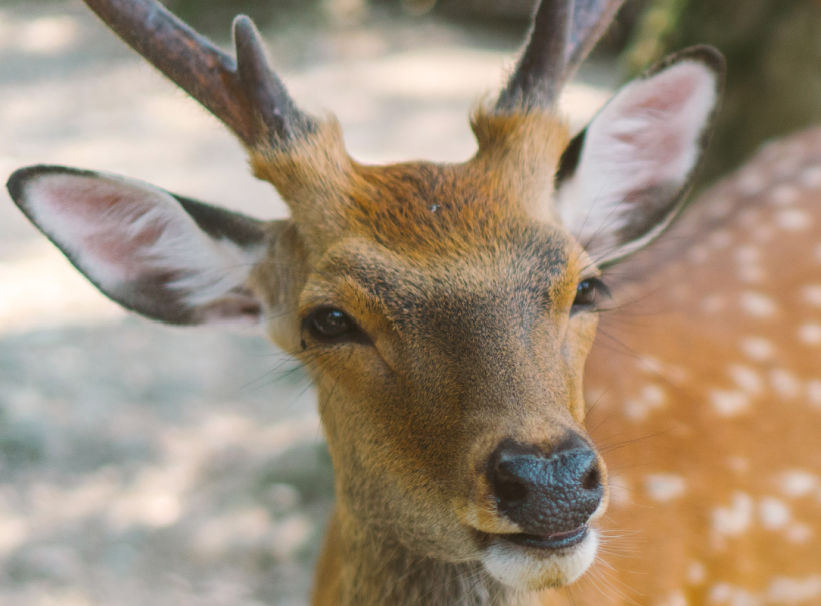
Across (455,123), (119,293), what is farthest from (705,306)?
(455,123)

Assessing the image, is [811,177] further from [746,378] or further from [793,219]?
[746,378]

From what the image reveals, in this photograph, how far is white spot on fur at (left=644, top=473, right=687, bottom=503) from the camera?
2412 millimetres

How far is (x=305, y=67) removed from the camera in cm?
982

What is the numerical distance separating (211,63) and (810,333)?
206cm

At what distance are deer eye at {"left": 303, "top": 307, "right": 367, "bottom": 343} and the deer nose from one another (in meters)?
0.46

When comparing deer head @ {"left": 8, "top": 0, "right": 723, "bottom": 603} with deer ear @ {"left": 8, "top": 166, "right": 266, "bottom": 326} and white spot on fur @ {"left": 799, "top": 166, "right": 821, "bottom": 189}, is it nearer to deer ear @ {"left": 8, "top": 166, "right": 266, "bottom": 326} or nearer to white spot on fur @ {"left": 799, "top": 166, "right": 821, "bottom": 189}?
deer ear @ {"left": 8, "top": 166, "right": 266, "bottom": 326}

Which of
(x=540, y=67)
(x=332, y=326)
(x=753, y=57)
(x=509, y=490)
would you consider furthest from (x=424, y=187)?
(x=753, y=57)

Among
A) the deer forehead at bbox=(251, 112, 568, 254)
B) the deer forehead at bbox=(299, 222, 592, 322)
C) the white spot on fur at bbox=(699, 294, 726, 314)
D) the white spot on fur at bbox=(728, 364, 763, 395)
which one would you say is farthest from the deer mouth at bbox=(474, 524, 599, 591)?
the white spot on fur at bbox=(699, 294, 726, 314)

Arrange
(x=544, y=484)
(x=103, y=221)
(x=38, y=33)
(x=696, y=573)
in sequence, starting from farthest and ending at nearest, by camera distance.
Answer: (x=38, y=33), (x=696, y=573), (x=103, y=221), (x=544, y=484)

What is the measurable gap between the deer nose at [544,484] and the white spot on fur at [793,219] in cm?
197

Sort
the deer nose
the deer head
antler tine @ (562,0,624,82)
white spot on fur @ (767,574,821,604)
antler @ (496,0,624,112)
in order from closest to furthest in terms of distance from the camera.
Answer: the deer nose → the deer head → antler @ (496,0,624,112) → antler tine @ (562,0,624,82) → white spot on fur @ (767,574,821,604)

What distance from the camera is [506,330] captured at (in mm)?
1649

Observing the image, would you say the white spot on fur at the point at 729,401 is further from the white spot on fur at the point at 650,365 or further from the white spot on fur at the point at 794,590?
the white spot on fur at the point at 794,590

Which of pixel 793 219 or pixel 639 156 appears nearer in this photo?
pixel 639 156
